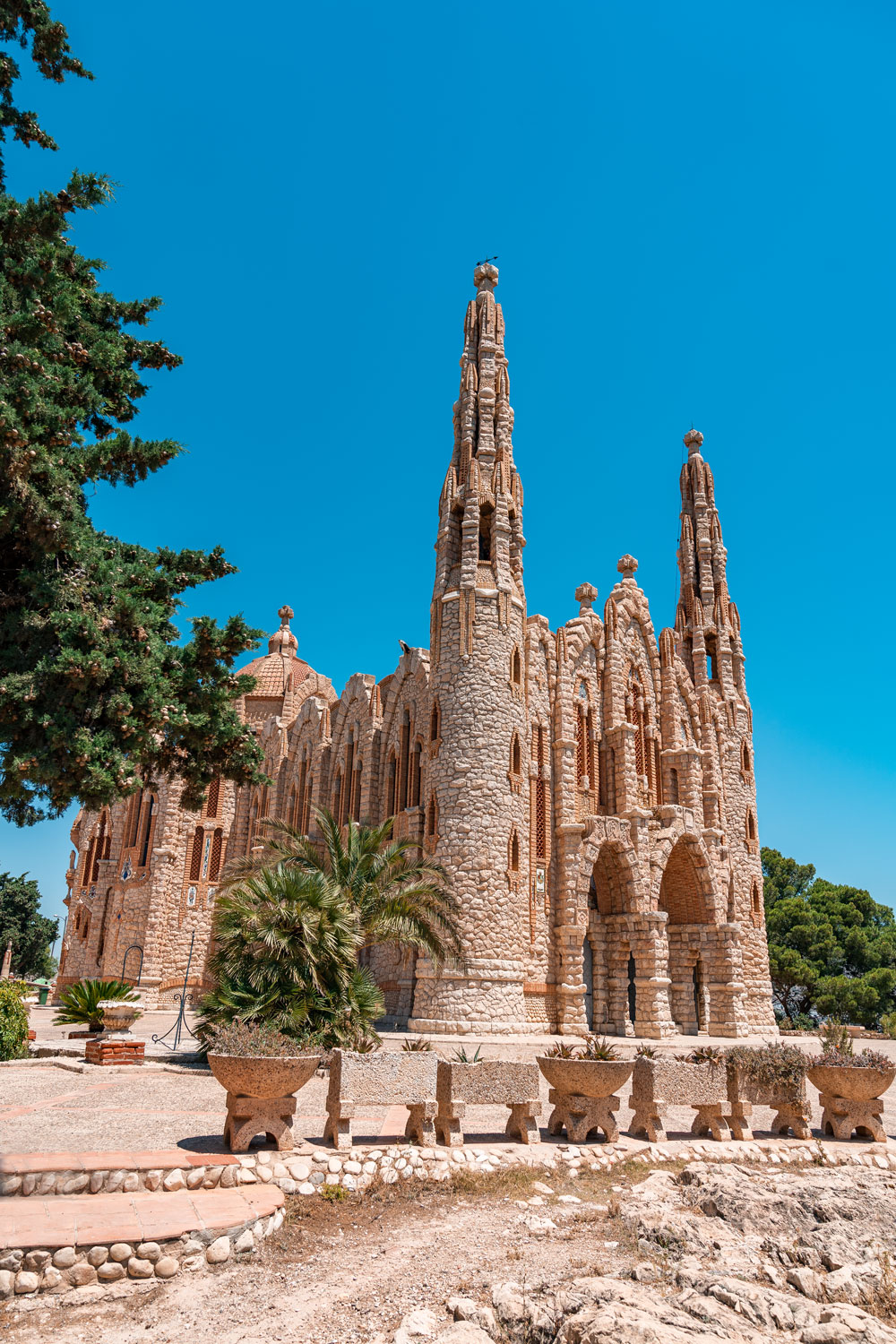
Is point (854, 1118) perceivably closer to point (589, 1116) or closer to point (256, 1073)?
point (589, 1116)

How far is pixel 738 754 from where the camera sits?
1264 inches

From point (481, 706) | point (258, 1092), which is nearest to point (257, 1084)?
point (258, 1092)

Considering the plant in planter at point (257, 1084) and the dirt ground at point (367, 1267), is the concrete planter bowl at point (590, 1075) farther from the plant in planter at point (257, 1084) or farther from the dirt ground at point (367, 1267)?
the plant in planter at point (257, 1084)

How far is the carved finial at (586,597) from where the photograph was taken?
28.7 meters

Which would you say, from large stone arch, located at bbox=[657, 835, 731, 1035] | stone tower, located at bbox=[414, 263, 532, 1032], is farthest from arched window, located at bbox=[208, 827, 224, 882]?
large stone arch, located at bbox=[657, 835, 731, 1035]

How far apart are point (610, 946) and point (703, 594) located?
14.2 meters

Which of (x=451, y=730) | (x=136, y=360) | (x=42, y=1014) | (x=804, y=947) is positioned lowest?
(x=42, y=1014)

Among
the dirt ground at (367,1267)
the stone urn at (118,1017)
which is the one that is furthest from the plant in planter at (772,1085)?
the stone urn at (118,1017)

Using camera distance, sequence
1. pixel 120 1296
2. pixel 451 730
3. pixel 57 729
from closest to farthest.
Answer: pixel 120 1296 → pixel 57 729 → pixel 451 730

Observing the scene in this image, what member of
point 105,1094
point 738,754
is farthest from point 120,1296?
point 738,754

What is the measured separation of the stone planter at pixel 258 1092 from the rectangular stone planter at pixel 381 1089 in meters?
0.50

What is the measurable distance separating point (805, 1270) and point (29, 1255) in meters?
5.12

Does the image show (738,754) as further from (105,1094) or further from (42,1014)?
(42,1014)

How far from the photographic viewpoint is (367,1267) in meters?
6.50
